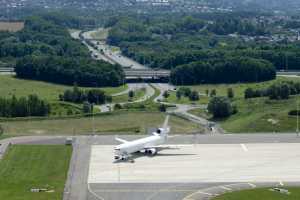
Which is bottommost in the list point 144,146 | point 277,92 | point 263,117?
point 277,92

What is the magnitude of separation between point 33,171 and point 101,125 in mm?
35906

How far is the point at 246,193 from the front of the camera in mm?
96875

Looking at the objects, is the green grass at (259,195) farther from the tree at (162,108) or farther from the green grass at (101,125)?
the tree at (162,108)

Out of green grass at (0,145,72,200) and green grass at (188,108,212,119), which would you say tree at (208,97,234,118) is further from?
green grass at (0,145,72,200)

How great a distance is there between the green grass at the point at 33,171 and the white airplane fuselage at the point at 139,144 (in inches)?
302

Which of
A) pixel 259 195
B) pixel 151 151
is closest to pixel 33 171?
pixel 151 151

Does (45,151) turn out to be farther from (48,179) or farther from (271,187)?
(271,187)

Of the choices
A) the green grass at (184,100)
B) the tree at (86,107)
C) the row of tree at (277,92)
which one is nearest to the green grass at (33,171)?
the tree at (86,107)

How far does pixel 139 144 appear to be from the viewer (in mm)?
115250

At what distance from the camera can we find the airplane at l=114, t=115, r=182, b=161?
370 feet

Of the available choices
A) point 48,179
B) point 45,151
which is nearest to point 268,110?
point 45,151

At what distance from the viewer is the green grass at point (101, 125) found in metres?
135

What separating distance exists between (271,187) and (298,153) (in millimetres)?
19677

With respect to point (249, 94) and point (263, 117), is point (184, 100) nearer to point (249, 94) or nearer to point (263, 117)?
point (249, 94)
